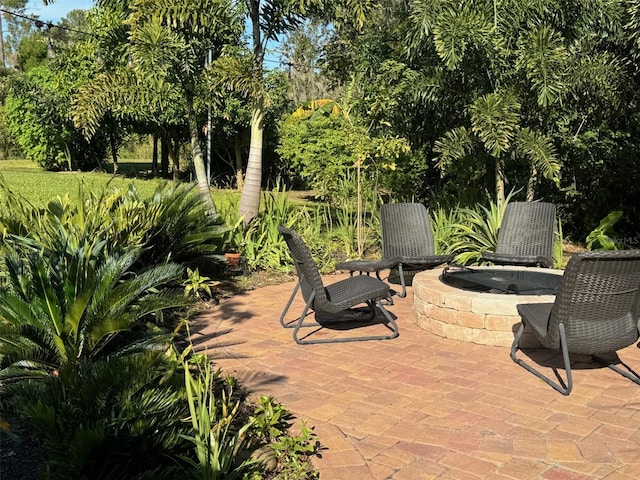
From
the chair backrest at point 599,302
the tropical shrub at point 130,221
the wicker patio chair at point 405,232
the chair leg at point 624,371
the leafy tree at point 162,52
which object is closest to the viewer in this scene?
the chair backrest at point 599,302

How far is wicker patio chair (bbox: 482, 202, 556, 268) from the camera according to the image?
694 centimetres

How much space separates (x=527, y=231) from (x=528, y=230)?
2 cm

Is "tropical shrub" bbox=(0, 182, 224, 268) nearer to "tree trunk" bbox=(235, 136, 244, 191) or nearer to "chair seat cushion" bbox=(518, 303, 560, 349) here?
"chair seat cushion" bbox=(518, 303, 560, 349)

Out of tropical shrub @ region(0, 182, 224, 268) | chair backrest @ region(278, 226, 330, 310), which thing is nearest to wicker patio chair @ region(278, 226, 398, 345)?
Answer: chair backrest @ region(278, 226, 330, 310)

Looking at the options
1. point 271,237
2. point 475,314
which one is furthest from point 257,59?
point 475,314

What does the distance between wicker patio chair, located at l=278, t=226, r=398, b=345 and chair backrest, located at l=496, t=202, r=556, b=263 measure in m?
2.27

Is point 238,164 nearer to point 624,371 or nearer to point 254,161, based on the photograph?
point 254,161

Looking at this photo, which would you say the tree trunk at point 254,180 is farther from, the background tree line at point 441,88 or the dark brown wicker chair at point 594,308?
the dark brown wicker chair at point 594,308

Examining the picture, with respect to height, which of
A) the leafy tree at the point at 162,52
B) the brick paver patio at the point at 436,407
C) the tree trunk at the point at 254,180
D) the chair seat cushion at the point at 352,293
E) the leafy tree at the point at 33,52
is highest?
the leafy tree at the point at 33,52

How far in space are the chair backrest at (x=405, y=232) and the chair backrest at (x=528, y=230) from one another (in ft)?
2.93

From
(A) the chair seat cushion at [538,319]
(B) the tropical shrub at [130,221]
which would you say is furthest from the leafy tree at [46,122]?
(A) the chair seat cushion at [538,319]

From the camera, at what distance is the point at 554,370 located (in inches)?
170

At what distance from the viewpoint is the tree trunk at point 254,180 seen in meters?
8.38

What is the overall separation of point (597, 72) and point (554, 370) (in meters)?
5.43
